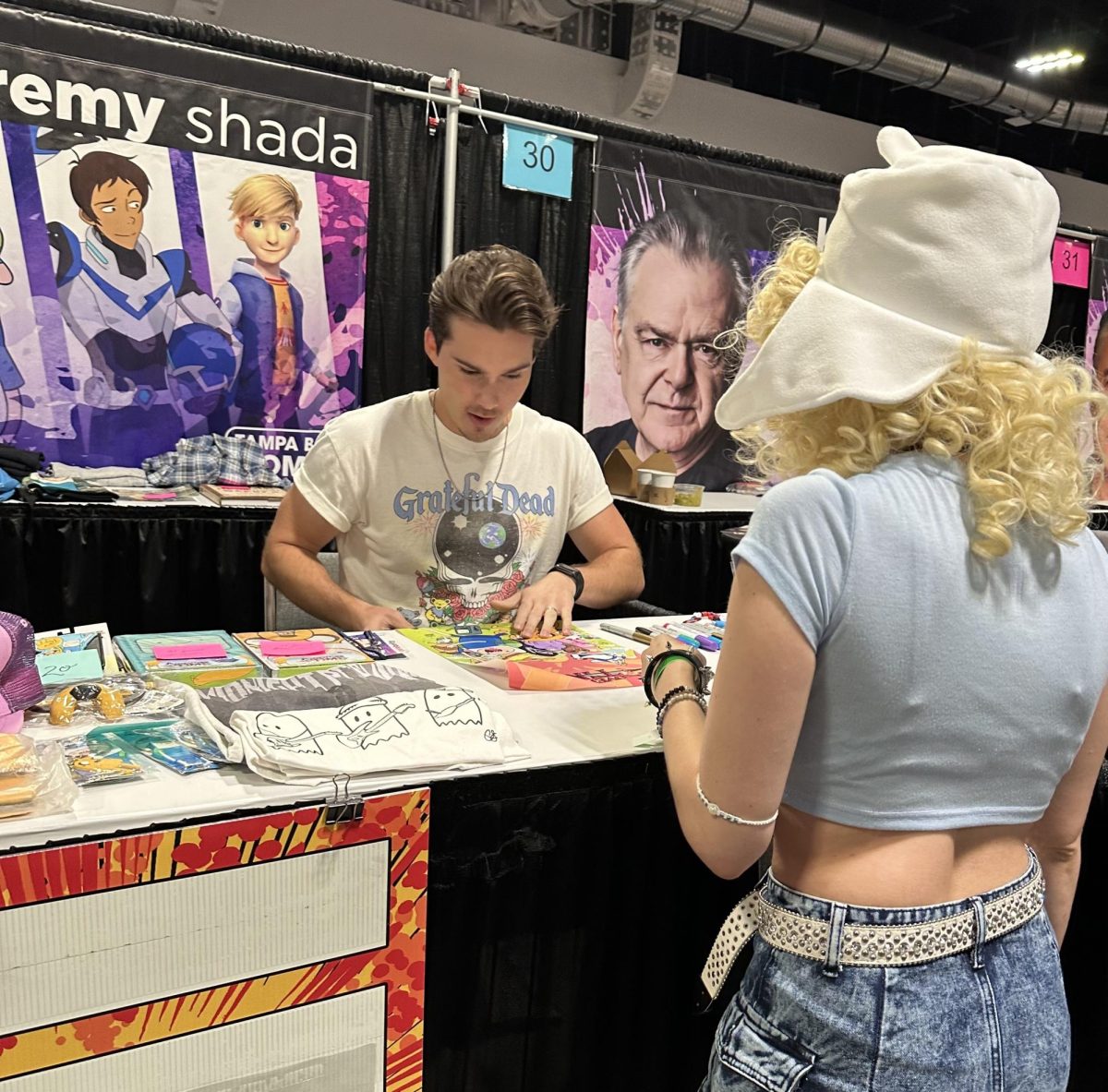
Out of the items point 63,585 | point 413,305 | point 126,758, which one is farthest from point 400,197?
point 126,758

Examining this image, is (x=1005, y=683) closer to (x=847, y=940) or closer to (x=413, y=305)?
(x=847, y=940)

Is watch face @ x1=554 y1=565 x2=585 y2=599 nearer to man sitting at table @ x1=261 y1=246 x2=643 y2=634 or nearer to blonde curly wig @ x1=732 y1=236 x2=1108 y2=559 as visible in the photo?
man sitting at table @ x1=261 y1=246 x2=643 y2=634

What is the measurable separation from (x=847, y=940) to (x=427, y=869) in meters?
0.51

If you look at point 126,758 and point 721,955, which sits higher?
point 126,758

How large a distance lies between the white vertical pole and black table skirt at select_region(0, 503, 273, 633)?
1416 millimetres

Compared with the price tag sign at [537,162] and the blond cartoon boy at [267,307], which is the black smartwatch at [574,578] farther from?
the price tag sign at [537,162]

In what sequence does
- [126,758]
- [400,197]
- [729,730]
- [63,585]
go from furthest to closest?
1. [400,197]
2. [63,585]
3. [126,758]
4. [729,730]

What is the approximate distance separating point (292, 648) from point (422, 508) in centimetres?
65

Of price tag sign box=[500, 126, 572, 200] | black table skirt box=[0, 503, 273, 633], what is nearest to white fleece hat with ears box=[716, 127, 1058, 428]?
black table skirt box=[0, 503, 273, 633]

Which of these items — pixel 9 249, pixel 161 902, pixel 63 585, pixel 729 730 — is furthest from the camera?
pixel 9 249

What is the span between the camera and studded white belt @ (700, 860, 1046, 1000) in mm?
854

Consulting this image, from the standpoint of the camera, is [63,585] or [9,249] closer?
[63,585]

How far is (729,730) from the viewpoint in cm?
82

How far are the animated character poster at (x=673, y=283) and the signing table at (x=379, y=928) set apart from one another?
324cm
